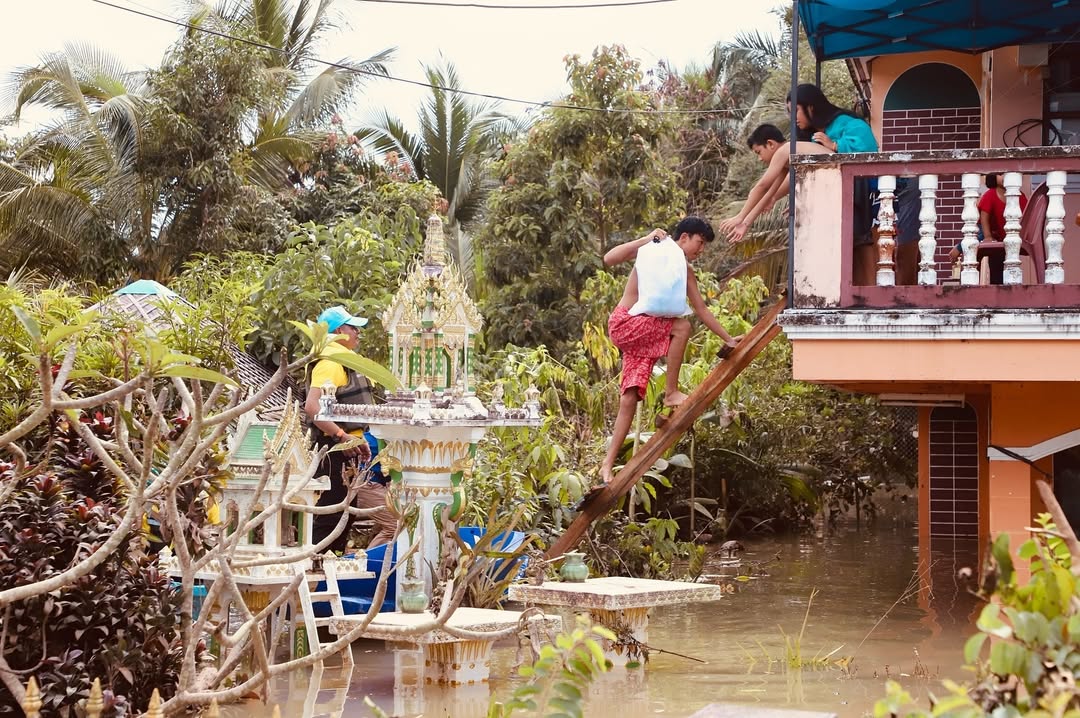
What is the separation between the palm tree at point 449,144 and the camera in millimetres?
27375

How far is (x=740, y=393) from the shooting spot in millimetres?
14289

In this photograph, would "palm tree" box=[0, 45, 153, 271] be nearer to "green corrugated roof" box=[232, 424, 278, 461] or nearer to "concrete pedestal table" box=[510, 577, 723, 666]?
"green corrugated roof" box=[232, 424, 278, 461]

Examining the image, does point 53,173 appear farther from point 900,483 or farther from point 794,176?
point 794,176

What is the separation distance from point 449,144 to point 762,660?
68.6ft

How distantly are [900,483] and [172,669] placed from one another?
652 inches

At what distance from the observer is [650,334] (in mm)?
8484

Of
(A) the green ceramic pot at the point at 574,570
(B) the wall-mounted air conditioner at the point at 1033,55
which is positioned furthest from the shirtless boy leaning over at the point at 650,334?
(B) the wall-mounted air conditioner at the point at 1033,55

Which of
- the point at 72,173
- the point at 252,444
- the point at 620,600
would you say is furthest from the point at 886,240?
→ the point at 72,173

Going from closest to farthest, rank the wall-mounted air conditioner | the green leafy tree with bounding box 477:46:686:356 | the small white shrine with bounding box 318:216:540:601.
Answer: the small white shrine with bounding box 318:216:540:601 → the wall-mounted air conditioner → the green leafy tree with bounding box 477:46:686:356

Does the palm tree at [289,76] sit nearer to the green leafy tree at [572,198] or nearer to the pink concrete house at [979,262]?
the green leafy tree at [572,198]

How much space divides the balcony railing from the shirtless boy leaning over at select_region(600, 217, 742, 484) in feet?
3.38

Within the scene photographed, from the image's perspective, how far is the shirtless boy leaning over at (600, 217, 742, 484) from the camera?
27.7ft

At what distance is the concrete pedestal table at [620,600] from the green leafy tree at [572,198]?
29.5ft

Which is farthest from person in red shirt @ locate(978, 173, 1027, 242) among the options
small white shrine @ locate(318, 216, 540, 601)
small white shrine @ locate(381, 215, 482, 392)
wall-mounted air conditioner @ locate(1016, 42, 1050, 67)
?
small white shrine @ locate(381, 215, 482, 392)
